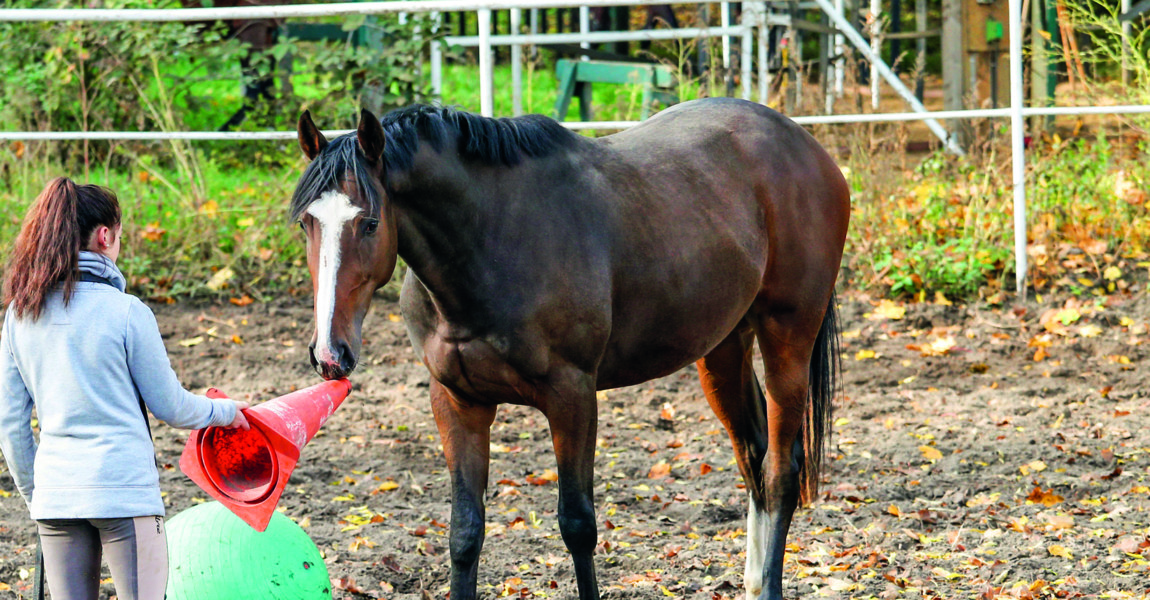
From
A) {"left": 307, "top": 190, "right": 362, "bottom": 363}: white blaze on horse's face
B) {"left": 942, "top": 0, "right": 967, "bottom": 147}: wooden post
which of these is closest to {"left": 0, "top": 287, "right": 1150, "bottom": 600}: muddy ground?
{"left": 307, "top": 190, "right": 362, "bottom": 363}: white blaze on horse's face

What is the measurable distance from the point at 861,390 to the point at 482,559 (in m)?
2.71

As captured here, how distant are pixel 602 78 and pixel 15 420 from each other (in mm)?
8059

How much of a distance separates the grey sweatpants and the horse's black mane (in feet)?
2.65

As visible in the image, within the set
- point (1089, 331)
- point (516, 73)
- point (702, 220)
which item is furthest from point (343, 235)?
point (516, 73)

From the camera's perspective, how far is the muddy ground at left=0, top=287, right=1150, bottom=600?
3.95m

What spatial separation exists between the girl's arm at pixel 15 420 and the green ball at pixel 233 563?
616mm

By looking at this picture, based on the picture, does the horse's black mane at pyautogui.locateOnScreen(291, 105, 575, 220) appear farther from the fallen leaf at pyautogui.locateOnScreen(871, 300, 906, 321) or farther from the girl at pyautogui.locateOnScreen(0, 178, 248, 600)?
the fallen leaf at pyautogui.locateOnScreen(871, 300, 906, 321)

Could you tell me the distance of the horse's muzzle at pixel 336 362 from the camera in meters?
2.67

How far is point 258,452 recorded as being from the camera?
2.96 m

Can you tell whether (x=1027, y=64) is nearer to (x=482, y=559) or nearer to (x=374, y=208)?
(x=482, y=559)

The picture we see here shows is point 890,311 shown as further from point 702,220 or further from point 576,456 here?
point 576,456

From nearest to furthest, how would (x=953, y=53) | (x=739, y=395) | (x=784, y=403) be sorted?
(x=784, y=403), (x=739, y=395), (x=953, y=53)

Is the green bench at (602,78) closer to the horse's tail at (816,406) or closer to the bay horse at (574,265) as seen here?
the horse's tail at (816,406)

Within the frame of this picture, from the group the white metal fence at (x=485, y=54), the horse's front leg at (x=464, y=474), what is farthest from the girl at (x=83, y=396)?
the white metal fence at (x=485, y=54)
